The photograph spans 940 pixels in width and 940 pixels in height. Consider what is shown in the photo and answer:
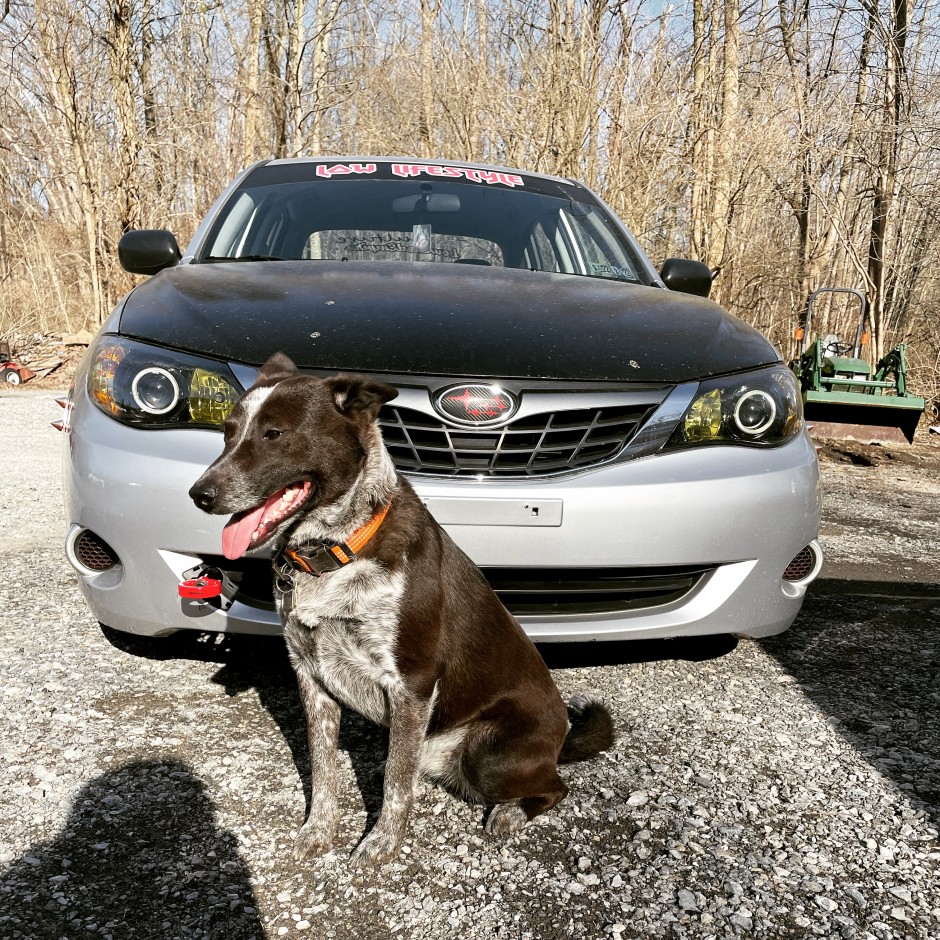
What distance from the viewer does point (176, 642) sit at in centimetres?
335

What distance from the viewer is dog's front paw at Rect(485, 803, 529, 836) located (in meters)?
2.28

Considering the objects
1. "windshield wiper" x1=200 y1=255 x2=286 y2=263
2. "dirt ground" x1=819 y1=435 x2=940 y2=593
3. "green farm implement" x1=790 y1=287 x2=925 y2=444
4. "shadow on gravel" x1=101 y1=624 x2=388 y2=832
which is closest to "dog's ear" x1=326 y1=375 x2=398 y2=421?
"shadow on gravel" x1=101 y1=624 x2=388 y2=832

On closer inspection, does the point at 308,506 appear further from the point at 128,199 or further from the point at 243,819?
the point at 128,199

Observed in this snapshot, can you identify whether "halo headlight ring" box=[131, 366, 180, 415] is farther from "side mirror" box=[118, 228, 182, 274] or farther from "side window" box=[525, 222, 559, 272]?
"side window" box=[525, 222, 559, 272]

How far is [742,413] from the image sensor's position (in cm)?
293

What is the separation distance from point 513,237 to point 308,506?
106 inches

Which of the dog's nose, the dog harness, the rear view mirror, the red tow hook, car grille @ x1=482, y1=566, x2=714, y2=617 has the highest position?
the rear view mirror

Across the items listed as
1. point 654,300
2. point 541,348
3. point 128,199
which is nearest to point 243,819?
point 541,348

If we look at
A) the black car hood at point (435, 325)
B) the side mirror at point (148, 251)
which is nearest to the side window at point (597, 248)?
the black car hood at point (435, 325)

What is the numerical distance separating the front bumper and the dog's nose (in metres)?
0.58

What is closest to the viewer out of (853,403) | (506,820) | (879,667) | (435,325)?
(506,820)

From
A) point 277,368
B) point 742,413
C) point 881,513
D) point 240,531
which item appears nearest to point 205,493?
point 240,531

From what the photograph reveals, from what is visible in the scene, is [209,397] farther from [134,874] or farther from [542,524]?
[134,874]

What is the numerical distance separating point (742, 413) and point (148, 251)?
2630 mm
